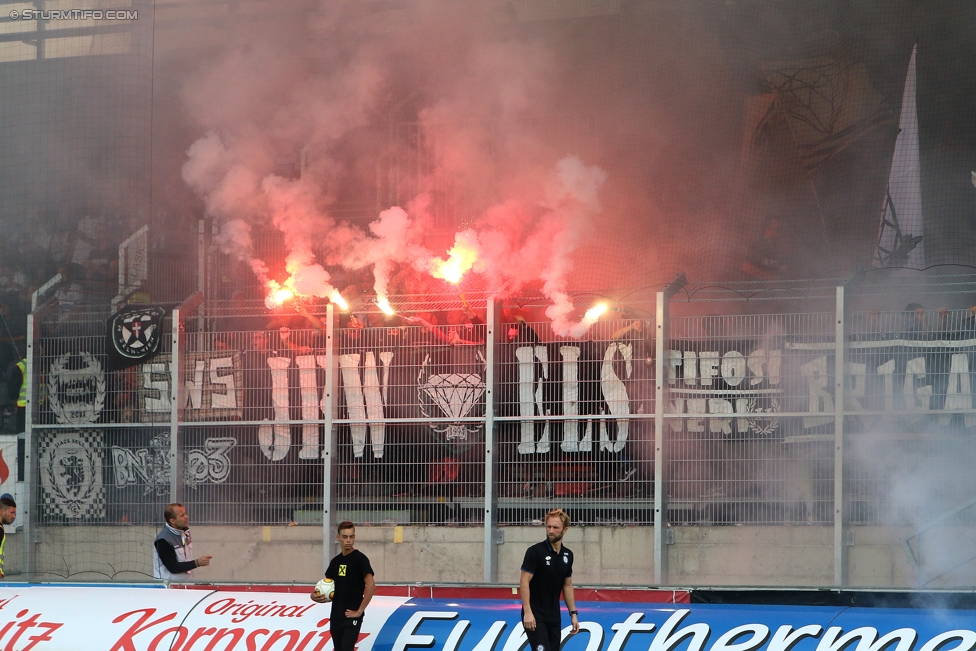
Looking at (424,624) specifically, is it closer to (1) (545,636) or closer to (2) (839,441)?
Result: (1) (545,636)

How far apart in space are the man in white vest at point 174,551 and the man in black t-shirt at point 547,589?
3.15 m

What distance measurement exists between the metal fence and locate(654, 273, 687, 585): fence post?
1.1 inches

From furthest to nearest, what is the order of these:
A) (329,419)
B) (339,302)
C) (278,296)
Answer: (278,296)
(339,302)
(329,419)

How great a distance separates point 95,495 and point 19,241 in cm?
470

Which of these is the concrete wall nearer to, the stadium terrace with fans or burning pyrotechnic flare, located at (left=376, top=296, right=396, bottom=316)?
the stadium terrace with fans

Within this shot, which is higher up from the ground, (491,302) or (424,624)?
(491,302)

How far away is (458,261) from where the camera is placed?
1389 centimetres

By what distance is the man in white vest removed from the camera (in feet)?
31.2

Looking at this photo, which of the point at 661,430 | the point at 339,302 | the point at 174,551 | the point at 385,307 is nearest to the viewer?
the point at 174,551

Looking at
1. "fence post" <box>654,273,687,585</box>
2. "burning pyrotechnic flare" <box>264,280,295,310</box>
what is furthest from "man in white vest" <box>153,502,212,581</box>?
"burning pyrotechnic flare" <box>264,280,295,310</box>

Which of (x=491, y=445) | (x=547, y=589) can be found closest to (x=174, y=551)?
(x=491, y=445)

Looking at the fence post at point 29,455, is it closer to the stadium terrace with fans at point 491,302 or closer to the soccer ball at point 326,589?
the stadium terrace with fans at point 491,302

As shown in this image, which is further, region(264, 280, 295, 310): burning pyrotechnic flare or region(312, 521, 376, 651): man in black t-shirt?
region(264, 280, 295, 310): burning pyrotechnic flare

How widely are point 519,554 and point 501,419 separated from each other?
137cm
